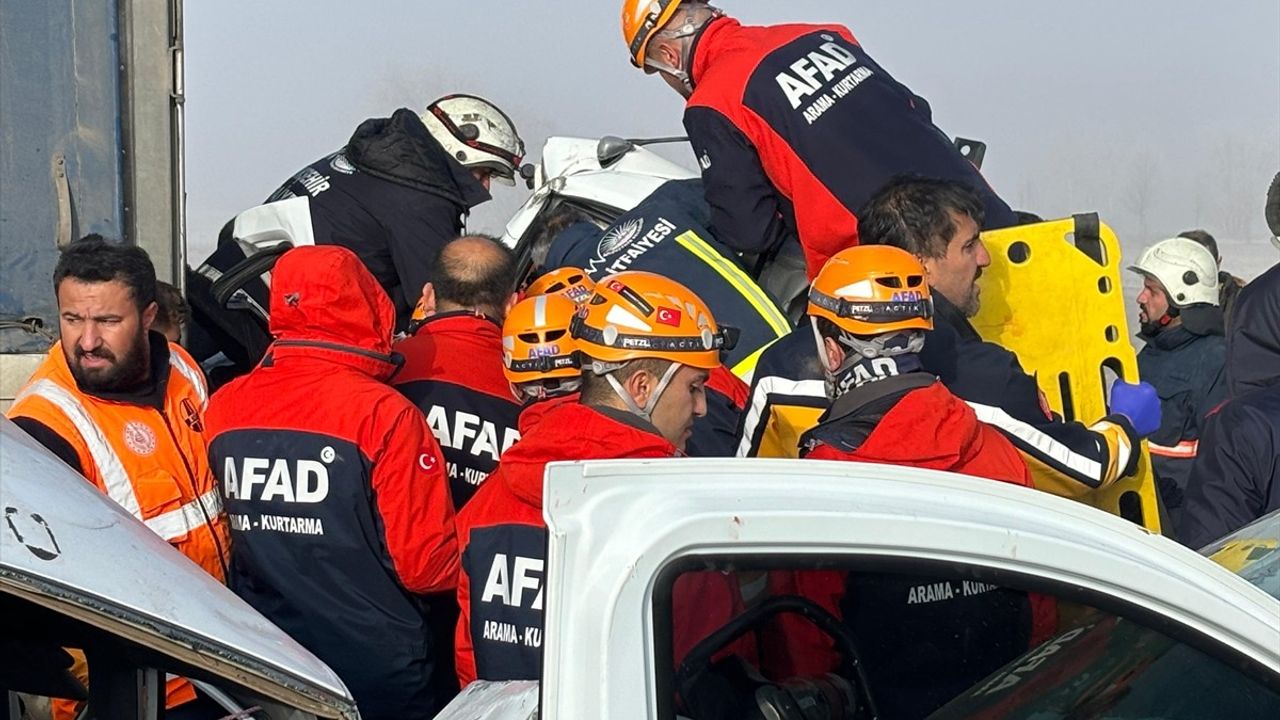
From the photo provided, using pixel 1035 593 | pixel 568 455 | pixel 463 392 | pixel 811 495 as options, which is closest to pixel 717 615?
pixel 811 495

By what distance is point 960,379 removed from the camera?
3.60 metres

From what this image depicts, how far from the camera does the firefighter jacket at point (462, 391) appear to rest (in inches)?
157

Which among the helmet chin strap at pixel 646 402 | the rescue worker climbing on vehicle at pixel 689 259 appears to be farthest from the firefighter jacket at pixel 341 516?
the rescue worker climbing on vehicle at pixel 689 259

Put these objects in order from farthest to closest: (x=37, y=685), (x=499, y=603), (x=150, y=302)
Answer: (x=150, y=302) → (x=499, y=603) → (x=37, y=685)

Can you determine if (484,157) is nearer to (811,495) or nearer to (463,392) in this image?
(463,392)

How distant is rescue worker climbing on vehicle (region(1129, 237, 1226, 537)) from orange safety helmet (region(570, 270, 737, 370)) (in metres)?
3.45

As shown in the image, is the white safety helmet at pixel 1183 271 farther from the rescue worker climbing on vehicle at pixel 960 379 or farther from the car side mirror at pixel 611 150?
the rescue worker climbing on vehicle at pixel 960 379

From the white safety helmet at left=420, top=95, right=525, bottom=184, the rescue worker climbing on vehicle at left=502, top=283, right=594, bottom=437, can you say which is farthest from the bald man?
the white safety helmet at left=420, top=95, right=525, bottom=184

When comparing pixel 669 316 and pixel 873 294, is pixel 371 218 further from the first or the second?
pixel 873 294

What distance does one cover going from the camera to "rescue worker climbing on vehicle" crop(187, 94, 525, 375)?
5.39m

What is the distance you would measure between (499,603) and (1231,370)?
7.39ft

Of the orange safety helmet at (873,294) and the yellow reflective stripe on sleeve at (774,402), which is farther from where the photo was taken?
the yellow reflective stripe on sleeve at (774,402)

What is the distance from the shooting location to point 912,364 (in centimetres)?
324

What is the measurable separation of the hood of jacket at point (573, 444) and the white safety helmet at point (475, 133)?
9.66 feet
